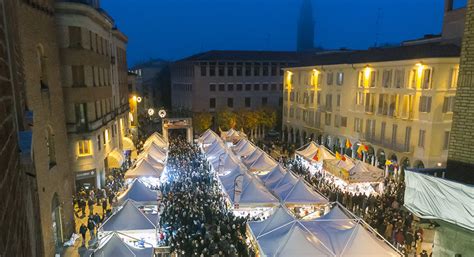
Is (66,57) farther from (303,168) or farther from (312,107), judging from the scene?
(312,107)

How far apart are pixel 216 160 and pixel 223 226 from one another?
33.5 ft

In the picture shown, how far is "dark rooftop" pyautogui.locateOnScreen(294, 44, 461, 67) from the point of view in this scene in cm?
2459

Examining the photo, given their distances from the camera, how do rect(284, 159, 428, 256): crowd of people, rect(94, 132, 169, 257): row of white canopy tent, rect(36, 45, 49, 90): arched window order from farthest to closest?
rect(36, 45, 49, 90): arched window → rect(284, 159, 428, 256): crowd of people → rect(94, 132, 169, 257): row of white canopy tent

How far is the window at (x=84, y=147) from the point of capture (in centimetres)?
2100

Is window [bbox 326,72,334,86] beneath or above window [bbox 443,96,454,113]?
above

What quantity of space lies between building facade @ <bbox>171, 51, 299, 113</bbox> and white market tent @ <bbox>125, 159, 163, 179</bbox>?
2879 centimetres

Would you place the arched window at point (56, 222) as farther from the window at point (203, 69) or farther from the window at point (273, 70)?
the window at point (273, 70)

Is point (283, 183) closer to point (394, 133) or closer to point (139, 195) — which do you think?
point (139, 195)

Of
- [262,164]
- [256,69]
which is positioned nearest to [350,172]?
[262,164]

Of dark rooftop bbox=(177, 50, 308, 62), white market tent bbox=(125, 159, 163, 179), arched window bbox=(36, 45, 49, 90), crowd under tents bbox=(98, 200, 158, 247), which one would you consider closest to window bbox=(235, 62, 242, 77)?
dark rooftop bbox=(177, 50, 308, 62)

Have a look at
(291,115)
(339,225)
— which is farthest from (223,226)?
(291,115)

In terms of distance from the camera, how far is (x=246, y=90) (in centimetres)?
5200

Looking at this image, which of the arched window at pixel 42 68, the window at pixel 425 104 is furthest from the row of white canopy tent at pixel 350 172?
the arched window at pixel 42 68

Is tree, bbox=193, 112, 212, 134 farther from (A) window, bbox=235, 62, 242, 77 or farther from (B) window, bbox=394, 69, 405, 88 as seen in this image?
(B) window, bbox=394, 69, 405, 88
